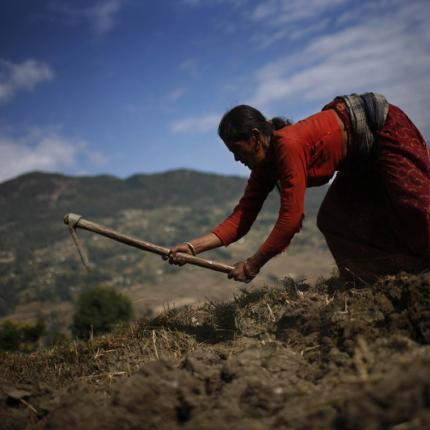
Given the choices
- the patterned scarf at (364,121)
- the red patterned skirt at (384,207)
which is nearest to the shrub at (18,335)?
the red patterned skirt at (384,207)

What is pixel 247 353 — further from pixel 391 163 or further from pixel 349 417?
pixel 391 163

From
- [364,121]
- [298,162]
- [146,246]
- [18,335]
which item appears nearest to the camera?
[298,162]

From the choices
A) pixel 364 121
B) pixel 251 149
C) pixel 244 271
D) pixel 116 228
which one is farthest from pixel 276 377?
pixel 116 228

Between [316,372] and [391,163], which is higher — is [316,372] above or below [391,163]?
below

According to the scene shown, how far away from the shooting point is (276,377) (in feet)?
7.04

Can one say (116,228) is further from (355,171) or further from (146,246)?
(355,171)

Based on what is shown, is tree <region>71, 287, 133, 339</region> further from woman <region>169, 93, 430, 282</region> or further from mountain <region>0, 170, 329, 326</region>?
woman <region>169, 93, 430, 282</region>

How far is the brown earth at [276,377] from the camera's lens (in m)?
1.60

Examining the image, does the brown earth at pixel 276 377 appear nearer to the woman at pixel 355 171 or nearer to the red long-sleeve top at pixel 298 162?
the woman at pixel 355 171

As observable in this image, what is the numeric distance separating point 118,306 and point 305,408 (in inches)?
927

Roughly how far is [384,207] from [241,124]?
4.14ft

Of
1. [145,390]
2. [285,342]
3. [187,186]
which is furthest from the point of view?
[187,186]

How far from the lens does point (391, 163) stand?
3.08 metres

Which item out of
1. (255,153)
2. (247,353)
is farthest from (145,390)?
(255,153)
